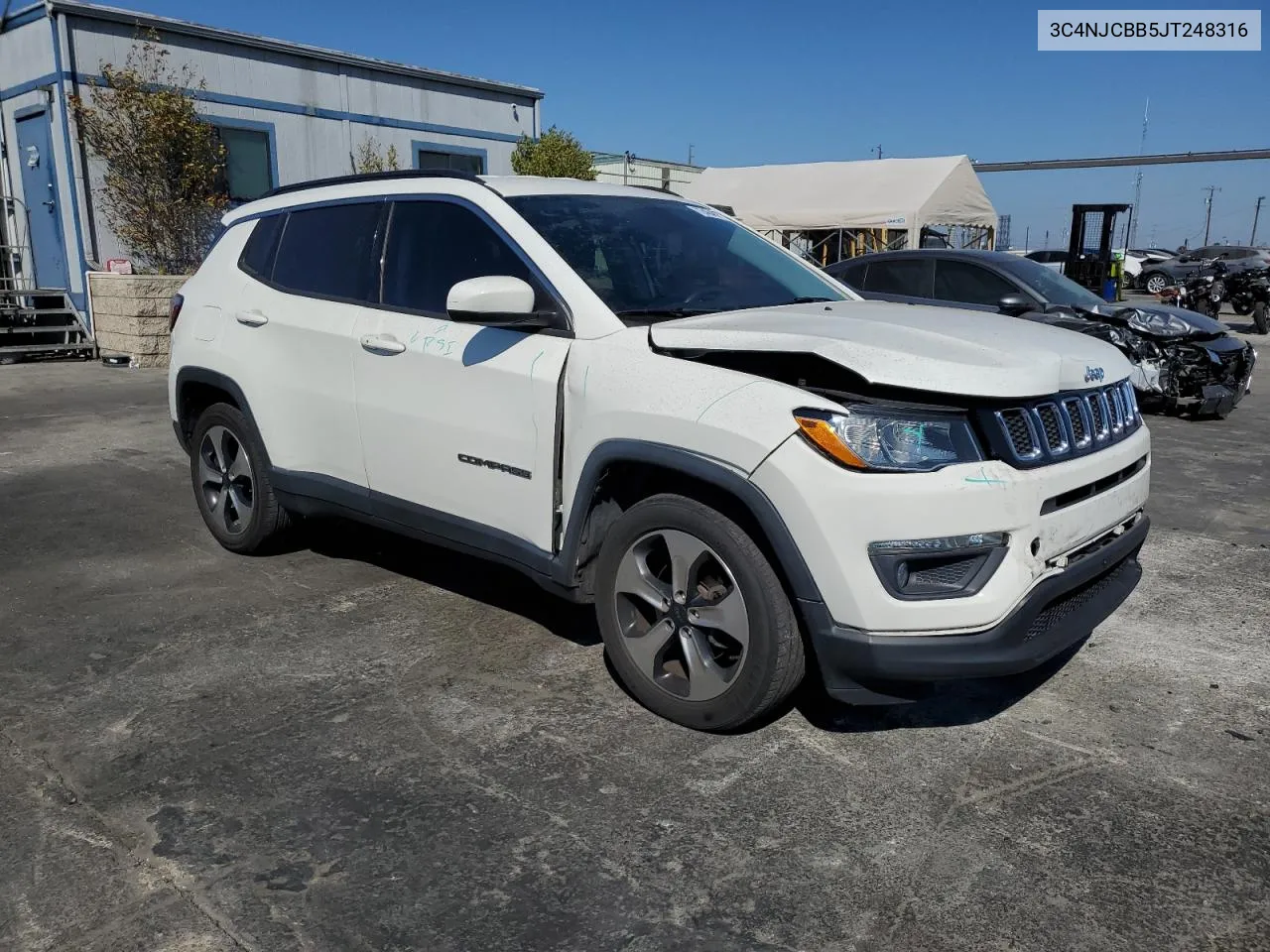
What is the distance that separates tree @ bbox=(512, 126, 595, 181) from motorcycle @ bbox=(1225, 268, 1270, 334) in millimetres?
12623

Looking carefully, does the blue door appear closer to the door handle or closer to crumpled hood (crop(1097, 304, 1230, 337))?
the door handle

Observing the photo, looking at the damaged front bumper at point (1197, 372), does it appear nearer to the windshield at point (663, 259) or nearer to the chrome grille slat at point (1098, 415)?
the windshield at point (663, 259)

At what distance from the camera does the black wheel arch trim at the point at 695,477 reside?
2992 millimetres

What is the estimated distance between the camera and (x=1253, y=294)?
1956 cm

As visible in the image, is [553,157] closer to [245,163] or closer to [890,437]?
[245,163]

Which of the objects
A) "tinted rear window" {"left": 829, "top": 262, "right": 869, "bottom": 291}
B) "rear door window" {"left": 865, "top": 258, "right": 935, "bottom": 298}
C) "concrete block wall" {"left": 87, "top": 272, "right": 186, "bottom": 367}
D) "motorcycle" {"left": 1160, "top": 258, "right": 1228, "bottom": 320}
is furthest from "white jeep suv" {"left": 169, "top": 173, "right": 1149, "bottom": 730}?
"motorcycle" {"left": 1160, "top": 258, "right": 1228, "bottom": 320}

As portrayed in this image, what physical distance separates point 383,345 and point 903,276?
23.6ft

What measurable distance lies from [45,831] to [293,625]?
1.62m

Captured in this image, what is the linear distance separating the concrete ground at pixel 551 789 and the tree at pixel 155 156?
36.6 ft

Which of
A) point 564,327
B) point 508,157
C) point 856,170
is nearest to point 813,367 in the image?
point 564,327

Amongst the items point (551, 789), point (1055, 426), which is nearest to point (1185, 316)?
point (1055, 426)

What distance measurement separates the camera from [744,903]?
254 cm

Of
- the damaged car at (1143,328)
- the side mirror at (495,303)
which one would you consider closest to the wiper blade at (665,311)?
the side mirror at (495,303)

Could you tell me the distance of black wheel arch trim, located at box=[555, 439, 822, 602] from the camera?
9.82 ft
